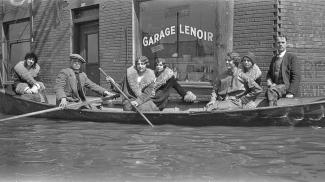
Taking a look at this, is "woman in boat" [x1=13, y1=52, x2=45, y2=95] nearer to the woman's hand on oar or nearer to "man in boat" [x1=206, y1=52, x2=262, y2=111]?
the woman's hand on oar

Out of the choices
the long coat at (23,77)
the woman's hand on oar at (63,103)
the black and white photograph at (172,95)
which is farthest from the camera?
the long coat at (23,77)

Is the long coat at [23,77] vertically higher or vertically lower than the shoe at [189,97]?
higher

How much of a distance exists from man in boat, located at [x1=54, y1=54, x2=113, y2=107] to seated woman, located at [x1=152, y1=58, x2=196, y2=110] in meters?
1.23

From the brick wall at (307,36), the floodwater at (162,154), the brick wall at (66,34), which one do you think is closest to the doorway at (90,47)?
the brick wall at (66,34)

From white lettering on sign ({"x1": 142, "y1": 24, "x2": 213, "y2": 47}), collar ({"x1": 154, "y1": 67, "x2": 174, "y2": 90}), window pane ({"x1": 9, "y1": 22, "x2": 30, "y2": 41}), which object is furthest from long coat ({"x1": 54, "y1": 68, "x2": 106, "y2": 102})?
window pane ({"x1": 9, "y1": 22, "x2": 30, "y2": 41})

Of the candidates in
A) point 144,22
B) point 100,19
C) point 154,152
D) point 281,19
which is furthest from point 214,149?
point 100,19

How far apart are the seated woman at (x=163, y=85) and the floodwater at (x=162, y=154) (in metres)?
1.02

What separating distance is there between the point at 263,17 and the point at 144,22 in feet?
10.7

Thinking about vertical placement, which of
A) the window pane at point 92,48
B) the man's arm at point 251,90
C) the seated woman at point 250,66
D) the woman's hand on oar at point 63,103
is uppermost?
the window pane at point 92,48

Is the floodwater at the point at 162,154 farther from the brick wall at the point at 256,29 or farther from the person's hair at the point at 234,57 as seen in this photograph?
Result: the brick wall at the point at 256,29

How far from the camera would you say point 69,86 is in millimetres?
9094

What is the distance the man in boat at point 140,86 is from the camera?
27.3ft

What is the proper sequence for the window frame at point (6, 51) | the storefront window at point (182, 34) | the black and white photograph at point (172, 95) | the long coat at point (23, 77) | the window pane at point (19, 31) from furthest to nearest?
the window frame at point (6, 51), the window pane at point (19, 31), the storefront window at point (182, 34), the long coat at point (23, 77), the black and white photograph at point (172, 95)

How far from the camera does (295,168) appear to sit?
15.0 feet
